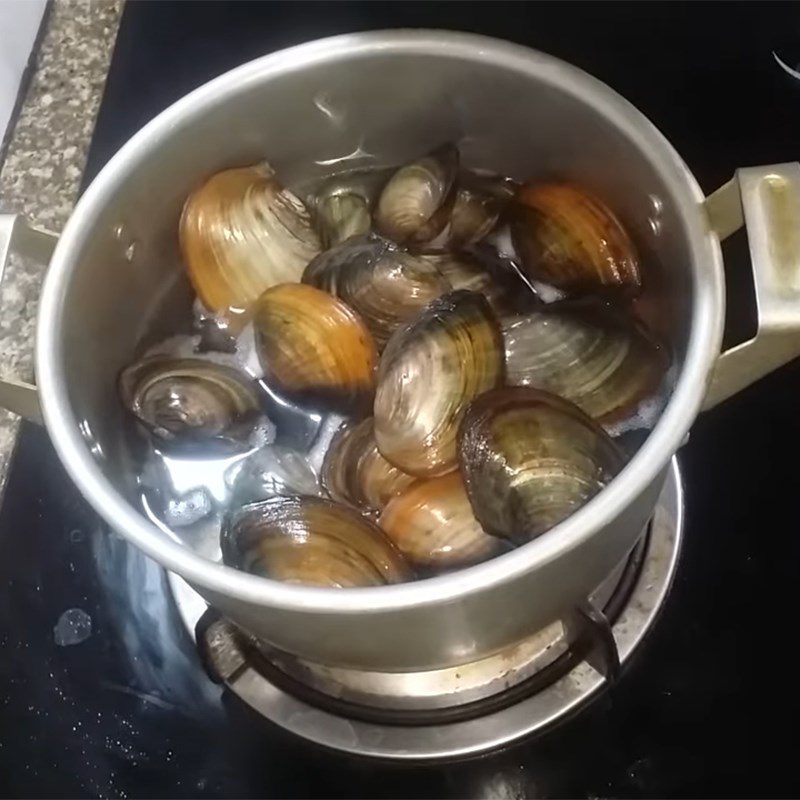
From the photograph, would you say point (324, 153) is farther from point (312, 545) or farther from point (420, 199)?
point (312, 545)

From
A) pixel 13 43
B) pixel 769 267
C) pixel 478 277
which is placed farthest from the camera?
pixel 13 43

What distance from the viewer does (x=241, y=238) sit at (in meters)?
0.60

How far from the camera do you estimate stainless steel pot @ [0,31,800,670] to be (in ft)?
1.31

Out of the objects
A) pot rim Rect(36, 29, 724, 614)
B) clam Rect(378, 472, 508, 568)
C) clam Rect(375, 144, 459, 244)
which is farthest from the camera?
clam Rect(375, 144, 459, 244)

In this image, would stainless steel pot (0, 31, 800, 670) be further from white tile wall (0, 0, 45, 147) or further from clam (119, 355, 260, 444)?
white tile wall (0, 0, 45, 147)

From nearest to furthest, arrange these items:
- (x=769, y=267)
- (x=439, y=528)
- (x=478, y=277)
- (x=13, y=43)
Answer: (x=769, y=267), (x=439, y=528), (x=478, y=277), (x=13, y=43)

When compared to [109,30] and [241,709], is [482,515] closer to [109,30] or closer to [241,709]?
[241,709]

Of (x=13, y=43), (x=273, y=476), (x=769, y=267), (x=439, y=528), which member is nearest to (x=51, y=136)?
(x=13, y=43)

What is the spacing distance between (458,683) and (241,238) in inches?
11.2

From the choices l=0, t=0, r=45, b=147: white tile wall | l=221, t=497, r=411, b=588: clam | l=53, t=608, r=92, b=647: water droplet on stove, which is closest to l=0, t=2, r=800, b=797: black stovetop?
l=53, t=608, r=92, b=647: water droplet on stove

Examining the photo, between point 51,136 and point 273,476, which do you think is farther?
point 51,136

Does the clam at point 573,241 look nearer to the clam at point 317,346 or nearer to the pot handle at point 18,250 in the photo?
the clam at point 317,346

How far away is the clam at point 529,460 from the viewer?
0.47 meters

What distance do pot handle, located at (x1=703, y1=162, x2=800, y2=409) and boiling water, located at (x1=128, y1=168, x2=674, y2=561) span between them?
191 millimetres
